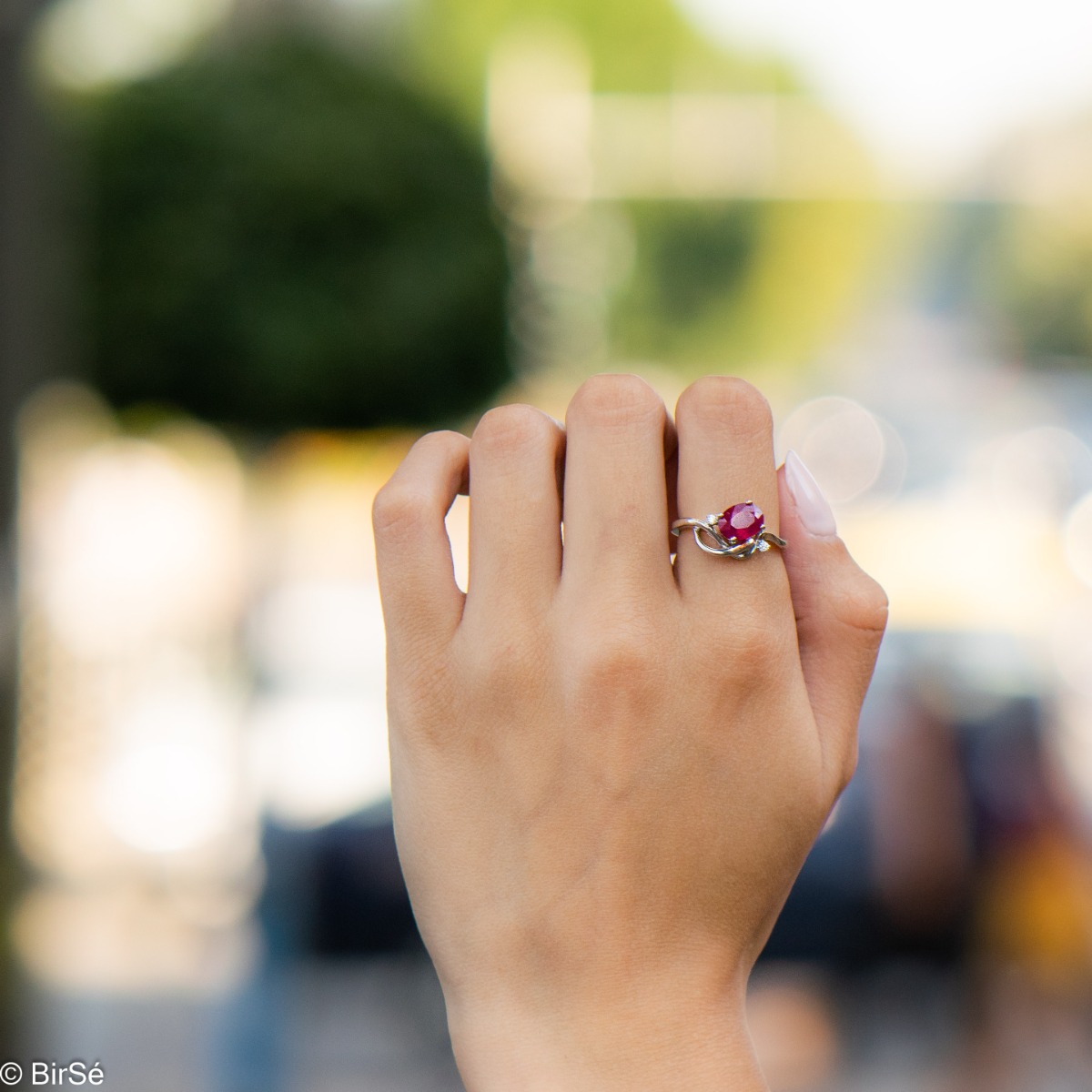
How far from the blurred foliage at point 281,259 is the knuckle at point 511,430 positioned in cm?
549

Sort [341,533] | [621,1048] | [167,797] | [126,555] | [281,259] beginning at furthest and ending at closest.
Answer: [281,259]
[341,533]
[126,555]
[167,797]
[621,1048]

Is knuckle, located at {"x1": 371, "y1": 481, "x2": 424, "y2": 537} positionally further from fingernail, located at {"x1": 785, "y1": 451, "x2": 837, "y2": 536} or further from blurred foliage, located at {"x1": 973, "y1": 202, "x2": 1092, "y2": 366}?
blurred foliage, located at {"x1": 973, "y1": 202, "x2": 1092, "y2": 366}

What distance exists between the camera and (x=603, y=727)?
0.49 metres

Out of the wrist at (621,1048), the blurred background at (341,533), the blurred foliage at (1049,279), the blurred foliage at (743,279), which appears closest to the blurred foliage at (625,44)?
the blurred background at (341,533)

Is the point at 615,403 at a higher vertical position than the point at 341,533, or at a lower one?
higher

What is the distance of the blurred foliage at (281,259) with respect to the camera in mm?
5836

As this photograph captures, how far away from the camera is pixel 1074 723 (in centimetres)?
348

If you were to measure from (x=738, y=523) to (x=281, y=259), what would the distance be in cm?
587

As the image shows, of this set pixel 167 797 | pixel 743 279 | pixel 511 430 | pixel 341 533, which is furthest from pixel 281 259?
pixel 743 279

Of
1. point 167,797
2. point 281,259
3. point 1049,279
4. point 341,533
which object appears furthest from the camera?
point 1049,279

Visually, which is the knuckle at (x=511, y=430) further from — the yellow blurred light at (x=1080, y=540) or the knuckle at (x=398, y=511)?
the yellow blurred light at (x=1080, y=540)

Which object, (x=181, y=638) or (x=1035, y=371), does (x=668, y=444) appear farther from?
(x=1035, y=371)

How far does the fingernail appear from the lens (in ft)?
1.71

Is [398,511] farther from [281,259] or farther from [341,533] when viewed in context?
[281,259]
